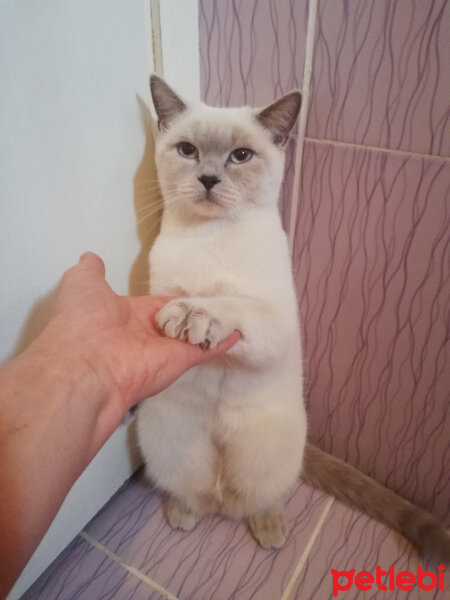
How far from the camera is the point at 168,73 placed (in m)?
0.99

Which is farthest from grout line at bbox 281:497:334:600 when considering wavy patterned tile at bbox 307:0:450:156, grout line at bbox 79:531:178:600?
wavy patterned tile at bbox 307:0:450:156

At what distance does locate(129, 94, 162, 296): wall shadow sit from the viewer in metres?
0.99

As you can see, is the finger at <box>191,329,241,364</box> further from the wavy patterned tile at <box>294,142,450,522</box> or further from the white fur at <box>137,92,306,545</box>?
the wavy patterned tile at <box>294,142,450,522</box>

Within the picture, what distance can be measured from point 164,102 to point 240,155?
0.21 m

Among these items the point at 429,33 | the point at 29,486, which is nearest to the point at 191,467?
the point at 29,486

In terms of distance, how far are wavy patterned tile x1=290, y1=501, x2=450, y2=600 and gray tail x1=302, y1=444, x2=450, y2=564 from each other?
0.12 feet

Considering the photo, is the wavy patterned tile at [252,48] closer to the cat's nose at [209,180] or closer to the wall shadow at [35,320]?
the cat's nose at [209,180]

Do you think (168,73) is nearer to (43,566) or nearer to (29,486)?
(29,486)

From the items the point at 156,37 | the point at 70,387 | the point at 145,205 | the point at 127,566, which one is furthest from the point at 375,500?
the point at 156,37

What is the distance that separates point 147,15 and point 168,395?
0.89 metres

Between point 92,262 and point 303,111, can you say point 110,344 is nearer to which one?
point 92,262

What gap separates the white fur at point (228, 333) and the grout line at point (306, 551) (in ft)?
0.57

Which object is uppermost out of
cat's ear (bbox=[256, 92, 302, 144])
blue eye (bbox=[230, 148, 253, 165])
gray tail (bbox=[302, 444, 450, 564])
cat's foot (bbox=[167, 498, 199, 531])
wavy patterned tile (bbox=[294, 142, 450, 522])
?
cat's ear (bbox=[256, 92, 302, 144])

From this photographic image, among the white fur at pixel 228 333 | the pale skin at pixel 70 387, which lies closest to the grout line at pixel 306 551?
the white fur at pixel 228 333
